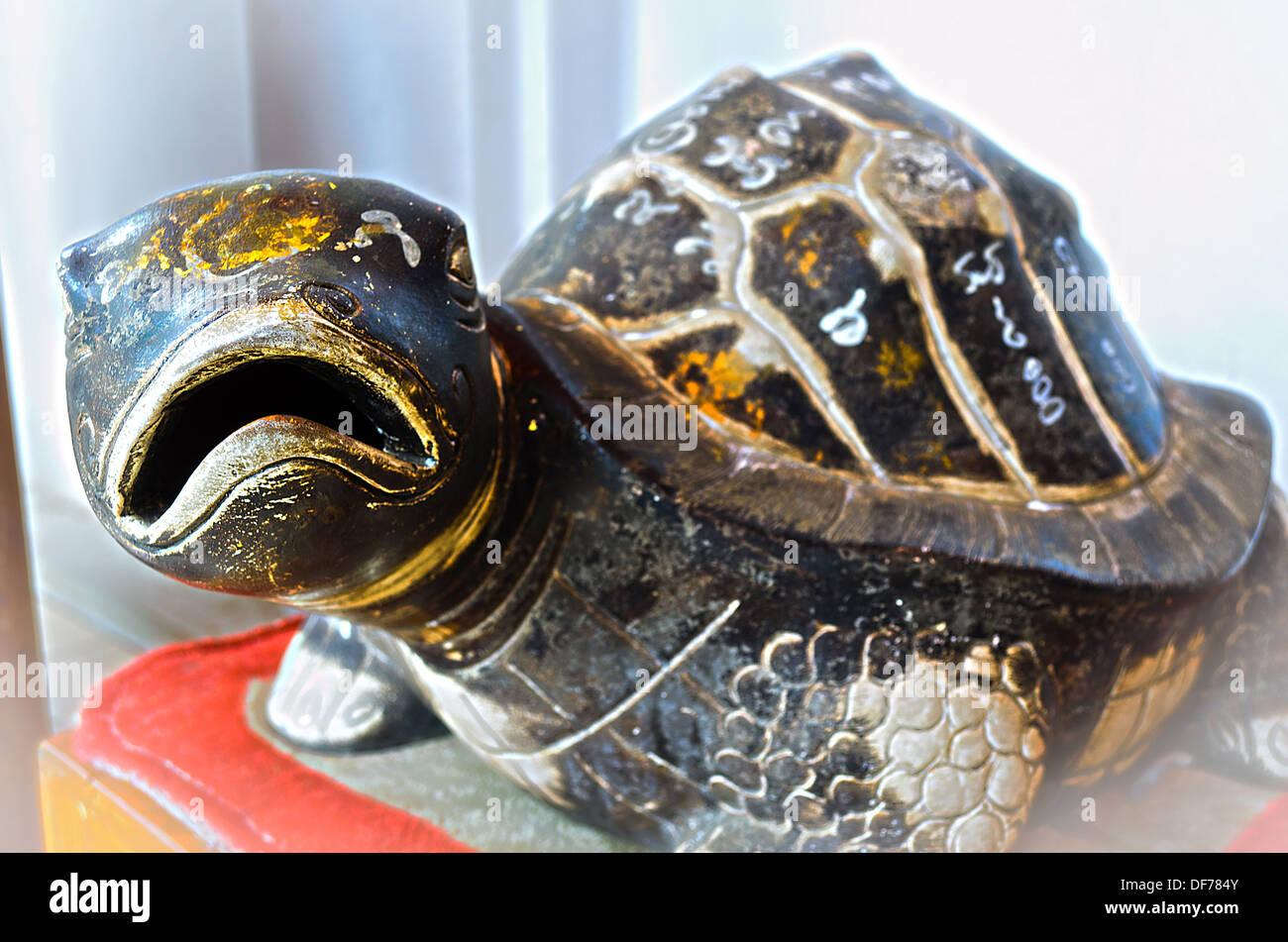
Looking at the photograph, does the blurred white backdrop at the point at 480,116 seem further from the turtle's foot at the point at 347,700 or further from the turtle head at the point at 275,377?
the turtle head at the point at 275,377

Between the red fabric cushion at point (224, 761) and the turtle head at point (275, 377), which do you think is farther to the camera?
the red fabric cushion at point (224, 761)

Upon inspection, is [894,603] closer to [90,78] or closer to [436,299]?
[436,299]

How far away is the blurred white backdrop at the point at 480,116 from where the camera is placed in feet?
4.97

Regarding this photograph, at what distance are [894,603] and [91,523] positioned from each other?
1776 mm

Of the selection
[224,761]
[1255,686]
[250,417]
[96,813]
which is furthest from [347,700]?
[1255,686]

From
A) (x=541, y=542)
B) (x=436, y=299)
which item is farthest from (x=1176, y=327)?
(x=436, y=299)

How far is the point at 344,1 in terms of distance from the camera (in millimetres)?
1870

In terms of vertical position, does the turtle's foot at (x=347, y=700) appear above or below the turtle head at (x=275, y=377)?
below

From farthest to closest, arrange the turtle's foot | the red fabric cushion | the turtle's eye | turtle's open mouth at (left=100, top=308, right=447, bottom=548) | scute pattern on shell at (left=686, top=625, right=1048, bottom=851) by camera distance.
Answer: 1. the turtle's foot
2. the red fabric cushion
3. scute pattern on shell at (left=686, top=625, right=1048, bottom=851)
4. the turtle's eye
5. turtle's open mouth at (left=100, top=308, right=447, bottom=548)

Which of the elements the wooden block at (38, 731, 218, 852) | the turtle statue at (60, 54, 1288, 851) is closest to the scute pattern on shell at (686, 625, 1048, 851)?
the turtle statue at (60, 54, 1288, 851)

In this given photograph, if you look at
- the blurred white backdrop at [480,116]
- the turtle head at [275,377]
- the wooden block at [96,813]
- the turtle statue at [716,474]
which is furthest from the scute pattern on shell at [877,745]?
the blurred white backdrop at [480,116]

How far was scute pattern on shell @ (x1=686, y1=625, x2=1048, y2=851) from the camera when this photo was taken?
0.75 meters

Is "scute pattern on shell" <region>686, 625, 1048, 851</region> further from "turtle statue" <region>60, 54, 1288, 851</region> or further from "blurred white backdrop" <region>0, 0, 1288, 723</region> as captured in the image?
"blurred white backdrop" <region>0, 0, 1288, 723</region>

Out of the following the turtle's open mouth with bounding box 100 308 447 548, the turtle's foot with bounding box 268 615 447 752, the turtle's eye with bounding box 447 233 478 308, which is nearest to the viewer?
the turtle's open mouth with bounding box 100 308 447 548
